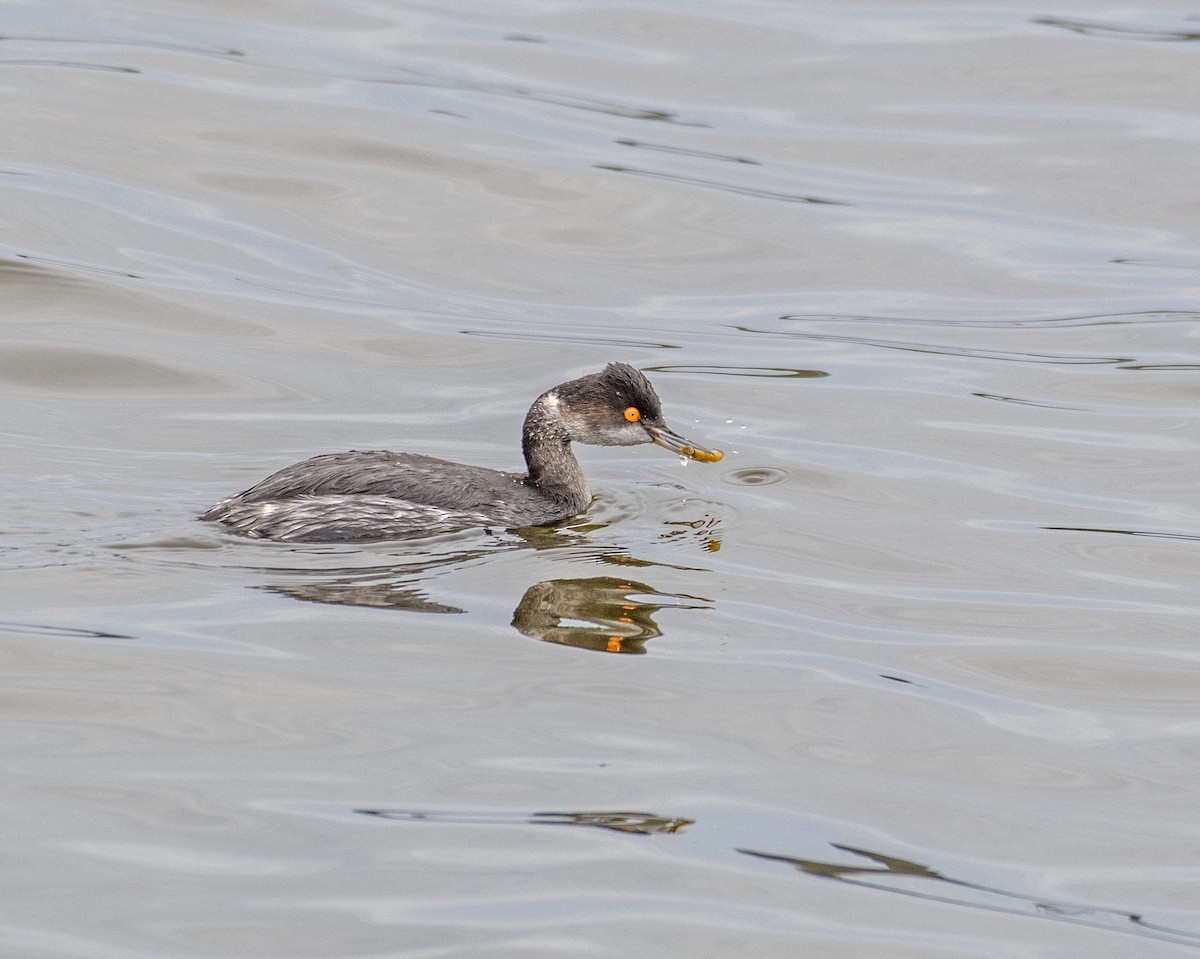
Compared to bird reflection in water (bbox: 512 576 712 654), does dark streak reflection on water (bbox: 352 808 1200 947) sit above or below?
below

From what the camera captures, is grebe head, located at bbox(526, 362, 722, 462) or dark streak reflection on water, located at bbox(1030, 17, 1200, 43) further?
dark streak reflection on water, located at bbox(1030, 17, 1200, 43)

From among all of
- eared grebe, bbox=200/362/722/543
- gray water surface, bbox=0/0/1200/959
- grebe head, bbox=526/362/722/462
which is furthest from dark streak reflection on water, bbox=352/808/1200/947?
grebe head, bbox=526/362/722/462

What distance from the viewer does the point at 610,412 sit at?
10.8m

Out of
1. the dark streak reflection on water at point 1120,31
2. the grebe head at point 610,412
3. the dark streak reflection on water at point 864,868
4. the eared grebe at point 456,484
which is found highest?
the dark streak reflection on water at point 1120,31

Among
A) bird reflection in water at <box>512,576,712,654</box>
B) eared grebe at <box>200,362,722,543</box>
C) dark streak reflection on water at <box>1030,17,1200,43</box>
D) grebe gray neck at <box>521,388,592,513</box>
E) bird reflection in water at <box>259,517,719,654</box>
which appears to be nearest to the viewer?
bird reflection in water at <box>512,576,712,654</box>

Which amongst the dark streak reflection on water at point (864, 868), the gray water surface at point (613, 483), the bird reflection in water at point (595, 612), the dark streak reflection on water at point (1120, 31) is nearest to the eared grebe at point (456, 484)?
the gray water surface at point (613, 483)

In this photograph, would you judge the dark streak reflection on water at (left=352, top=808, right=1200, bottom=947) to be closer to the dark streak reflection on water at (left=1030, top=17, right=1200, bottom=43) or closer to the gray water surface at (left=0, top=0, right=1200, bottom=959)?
the gray water surface at (left=0, top=0, right=1200, bottom=959)

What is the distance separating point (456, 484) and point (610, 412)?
1.13 metres

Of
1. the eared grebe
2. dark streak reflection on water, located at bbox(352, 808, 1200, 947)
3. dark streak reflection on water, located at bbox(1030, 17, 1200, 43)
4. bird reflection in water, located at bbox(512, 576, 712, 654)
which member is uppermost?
dark streak reflection on water, located at bbox(1030, 17, 1200, 43)

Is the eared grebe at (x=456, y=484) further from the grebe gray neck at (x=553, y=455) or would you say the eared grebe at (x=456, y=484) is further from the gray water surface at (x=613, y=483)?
the gray water surface at (x=613, y=483)

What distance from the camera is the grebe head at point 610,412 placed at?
1071 cm

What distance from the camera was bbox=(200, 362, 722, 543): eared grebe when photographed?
9.57m

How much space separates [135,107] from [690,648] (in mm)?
12045

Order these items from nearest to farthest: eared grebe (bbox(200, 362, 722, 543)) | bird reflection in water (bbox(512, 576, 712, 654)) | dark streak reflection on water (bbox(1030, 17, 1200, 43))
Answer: bird reflection in water (bbox(512, 576, 712, 654)), eared grebe (bbox(200, 362, 722, 543)), dark streak reflection on water (bbox(1030, 17, 1200, 43))
